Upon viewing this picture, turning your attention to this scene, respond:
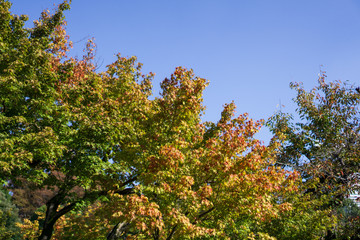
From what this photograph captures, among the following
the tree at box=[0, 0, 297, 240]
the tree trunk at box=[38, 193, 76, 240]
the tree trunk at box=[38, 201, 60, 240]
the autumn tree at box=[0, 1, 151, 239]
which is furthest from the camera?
the tree trunk at box=[38, 201, 60, 240]

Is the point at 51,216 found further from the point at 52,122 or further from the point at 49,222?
the point at 52,122

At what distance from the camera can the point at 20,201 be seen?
38.1 metres

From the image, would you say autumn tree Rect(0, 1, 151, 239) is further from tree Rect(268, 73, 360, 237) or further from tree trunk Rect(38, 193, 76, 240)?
tree Rect(268, 73, 360, 237)

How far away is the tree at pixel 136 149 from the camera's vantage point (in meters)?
7.98

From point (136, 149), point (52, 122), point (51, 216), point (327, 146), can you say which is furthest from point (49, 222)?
point (327, 146)

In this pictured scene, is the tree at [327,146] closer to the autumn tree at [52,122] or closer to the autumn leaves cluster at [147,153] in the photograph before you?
the autumn leaves cluster at [147,153]

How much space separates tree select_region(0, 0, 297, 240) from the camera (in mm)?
7984

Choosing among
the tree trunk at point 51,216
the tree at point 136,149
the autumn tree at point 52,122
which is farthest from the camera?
the tree trunk at point 51,216

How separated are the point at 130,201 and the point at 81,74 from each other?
477 inches

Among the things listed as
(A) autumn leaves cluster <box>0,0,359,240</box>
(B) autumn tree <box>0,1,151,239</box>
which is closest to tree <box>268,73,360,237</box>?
(A) autumn leaves cluster <box>0,0,359,240</box>

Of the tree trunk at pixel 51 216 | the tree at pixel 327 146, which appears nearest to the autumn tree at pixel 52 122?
the tree trunk at pixel 51 216

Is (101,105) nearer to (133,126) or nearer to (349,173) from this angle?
(133,126)

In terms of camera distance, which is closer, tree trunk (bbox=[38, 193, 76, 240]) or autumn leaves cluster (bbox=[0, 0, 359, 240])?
autumn leaves cluster (bbox=[0, 0, 359, 240])

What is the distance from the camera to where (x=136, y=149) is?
10.0 m
